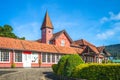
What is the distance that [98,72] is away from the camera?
Answer: 14.2 m

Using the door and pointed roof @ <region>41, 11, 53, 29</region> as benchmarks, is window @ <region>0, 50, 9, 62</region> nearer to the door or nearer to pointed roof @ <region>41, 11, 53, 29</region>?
the door

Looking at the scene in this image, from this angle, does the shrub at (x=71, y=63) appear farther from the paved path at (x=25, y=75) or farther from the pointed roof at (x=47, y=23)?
the pointed roof at (x=47, y=23)

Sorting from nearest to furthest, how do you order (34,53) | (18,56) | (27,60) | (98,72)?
(98,72), (18,56), (27,60), (34,53)

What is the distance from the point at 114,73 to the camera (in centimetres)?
1277

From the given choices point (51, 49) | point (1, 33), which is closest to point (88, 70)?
point (51, 49)

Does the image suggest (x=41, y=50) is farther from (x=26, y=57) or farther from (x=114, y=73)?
(x=114, y=73)

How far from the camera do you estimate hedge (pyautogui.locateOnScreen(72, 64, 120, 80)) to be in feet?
41.9

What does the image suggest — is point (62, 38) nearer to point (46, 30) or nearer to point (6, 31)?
point (46, 30)

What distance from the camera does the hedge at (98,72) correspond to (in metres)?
12.8

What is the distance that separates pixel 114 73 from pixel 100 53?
3196 cm

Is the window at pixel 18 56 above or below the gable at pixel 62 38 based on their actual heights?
below

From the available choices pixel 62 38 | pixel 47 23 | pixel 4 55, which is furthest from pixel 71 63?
pixel 47 23

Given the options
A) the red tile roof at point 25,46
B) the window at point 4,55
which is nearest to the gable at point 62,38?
the red tile roof at point 25,46

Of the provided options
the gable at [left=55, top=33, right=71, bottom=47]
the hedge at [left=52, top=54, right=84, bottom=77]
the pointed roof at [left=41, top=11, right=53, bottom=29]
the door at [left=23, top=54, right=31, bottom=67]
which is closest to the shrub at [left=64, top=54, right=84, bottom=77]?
the hedge at [left=52, top=54, right=84, bottom=77]
